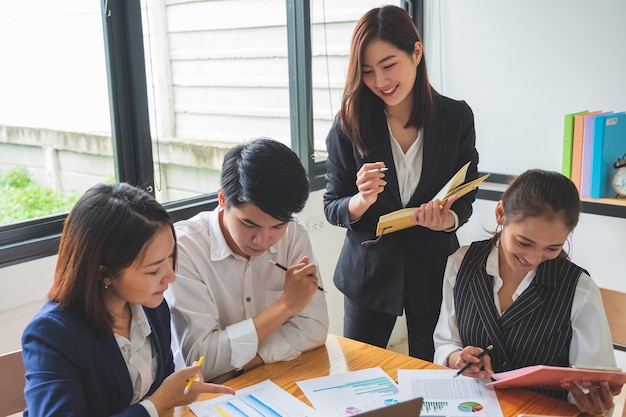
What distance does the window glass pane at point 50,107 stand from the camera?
2.11m

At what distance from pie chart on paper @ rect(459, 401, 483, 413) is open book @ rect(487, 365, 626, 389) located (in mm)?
69

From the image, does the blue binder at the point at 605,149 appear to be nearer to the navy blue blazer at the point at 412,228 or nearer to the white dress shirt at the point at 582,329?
the navy blue blazer at the point at 412,228

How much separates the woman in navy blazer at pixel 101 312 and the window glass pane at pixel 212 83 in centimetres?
124

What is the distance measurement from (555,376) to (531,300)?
32 centimetres

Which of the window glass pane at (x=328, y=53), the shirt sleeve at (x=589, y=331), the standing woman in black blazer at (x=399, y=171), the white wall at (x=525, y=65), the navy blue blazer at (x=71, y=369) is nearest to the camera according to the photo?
the navy blue blazer at (x=71, y=369)

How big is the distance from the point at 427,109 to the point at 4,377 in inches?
53.8

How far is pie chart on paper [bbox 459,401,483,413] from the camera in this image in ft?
4.39

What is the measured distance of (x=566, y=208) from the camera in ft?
5.16

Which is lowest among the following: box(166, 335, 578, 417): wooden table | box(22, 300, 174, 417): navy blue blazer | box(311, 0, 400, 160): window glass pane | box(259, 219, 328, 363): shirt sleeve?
box(166, 335, 578, 417): wooden table

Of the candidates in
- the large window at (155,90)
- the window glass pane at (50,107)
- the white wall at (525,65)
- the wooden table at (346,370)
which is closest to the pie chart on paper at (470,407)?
the wooden table at (346,370)

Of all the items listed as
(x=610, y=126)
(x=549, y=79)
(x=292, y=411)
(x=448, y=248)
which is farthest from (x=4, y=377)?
(x=549, y=79)

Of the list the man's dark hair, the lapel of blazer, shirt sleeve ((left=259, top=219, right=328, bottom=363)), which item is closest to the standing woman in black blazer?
the lapel of blazer

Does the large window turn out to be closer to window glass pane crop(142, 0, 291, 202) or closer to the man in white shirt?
window glass pane crop(142, 0, 291, 202)

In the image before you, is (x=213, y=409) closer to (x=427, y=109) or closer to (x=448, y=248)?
(x=448, y=248)
